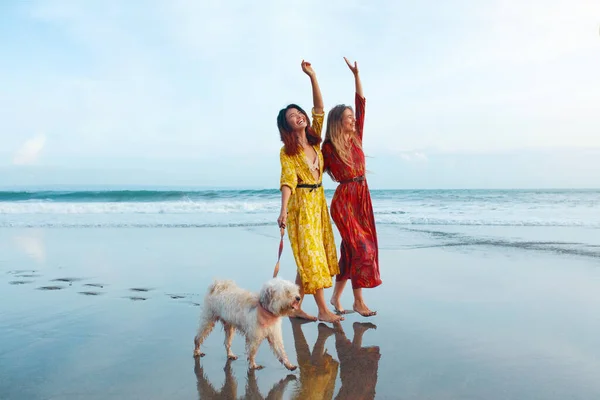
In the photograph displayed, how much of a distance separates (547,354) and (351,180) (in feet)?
7.40

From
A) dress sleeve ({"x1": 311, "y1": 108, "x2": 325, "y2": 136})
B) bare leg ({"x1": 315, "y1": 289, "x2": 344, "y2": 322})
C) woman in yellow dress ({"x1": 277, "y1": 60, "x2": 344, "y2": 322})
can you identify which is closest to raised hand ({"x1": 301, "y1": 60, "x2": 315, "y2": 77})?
woman in yellow dress ({"x1": 277, "y1": 60, "x2": 344, "y2": 322})

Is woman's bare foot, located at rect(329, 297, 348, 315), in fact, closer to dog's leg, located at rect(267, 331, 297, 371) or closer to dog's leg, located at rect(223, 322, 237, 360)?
dog's leg, located at rect(223, 322, 237, 360)

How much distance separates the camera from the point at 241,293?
3.40 m

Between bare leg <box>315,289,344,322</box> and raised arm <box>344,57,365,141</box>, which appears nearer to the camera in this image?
bare leg <box>315,289,344,322</box>

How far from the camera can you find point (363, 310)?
4.73 m

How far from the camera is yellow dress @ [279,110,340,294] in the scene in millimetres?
4492

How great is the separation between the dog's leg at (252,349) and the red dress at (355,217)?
174 centimetres

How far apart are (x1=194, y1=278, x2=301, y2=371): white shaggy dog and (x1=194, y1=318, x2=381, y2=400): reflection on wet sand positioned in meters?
0.17

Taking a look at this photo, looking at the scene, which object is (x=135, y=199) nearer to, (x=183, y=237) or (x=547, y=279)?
(x=183, y=237)

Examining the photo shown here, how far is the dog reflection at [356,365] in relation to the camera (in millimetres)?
2947

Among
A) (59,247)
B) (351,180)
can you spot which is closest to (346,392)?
(351,180)

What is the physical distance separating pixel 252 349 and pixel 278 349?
0.57 feet

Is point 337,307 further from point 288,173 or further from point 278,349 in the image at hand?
point 278,349

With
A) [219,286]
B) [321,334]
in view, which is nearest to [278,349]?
[219,286]
